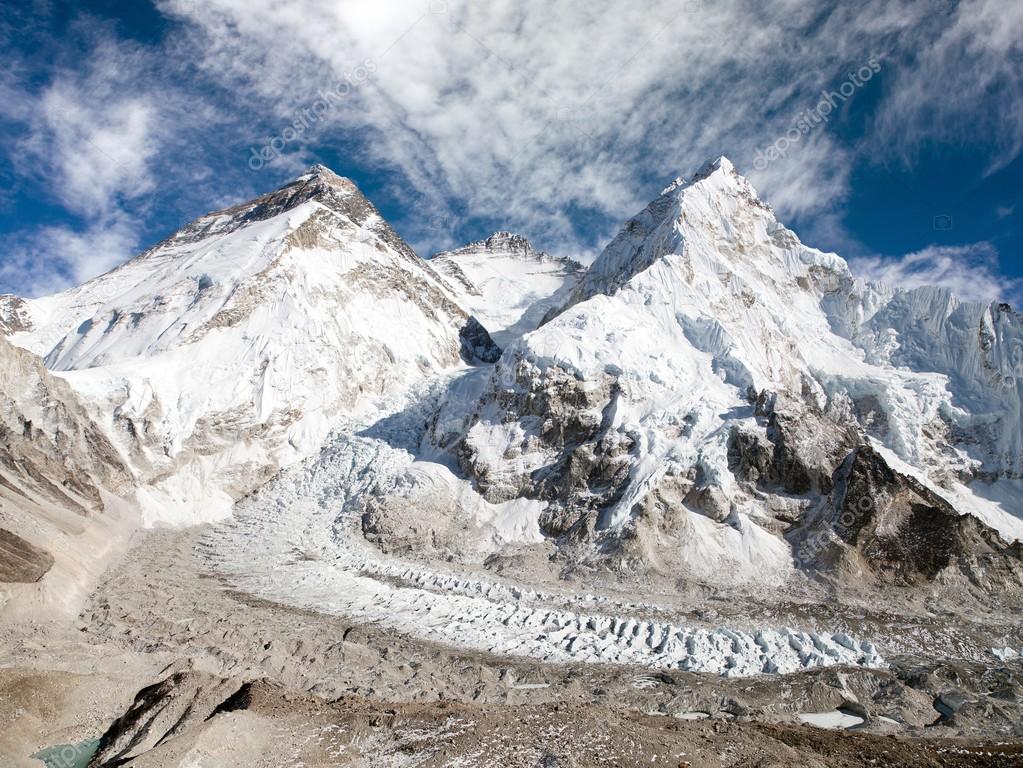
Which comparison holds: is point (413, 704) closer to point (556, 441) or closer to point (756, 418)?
point (556, 441)

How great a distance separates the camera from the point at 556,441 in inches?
1342

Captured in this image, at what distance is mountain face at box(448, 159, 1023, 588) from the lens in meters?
26.4

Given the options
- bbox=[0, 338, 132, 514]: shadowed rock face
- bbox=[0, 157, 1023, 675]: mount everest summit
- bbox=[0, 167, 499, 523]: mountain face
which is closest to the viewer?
bbox=[0, 157, 1023, 675]: mount everest summit

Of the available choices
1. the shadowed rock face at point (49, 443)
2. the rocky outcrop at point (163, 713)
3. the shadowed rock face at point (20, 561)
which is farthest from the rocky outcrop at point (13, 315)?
the rocky outcrop at point (163, 713)

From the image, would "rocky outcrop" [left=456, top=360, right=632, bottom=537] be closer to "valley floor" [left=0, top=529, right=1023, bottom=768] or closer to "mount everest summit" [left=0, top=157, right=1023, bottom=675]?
"mount everest summit" [left=0, top=157, right=1023, bottom=675]

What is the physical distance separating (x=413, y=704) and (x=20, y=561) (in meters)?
13.6

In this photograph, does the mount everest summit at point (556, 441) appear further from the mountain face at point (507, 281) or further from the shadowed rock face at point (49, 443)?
the mountain face at point (507, 281)

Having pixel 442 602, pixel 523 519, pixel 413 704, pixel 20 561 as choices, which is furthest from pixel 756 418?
pixel 20 561

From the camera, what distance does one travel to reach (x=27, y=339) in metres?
60.5

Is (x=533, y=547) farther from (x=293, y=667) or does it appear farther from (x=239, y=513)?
(x=239, y=513)

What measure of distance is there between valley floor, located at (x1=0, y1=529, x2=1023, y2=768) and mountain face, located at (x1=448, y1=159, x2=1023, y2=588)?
362 inches

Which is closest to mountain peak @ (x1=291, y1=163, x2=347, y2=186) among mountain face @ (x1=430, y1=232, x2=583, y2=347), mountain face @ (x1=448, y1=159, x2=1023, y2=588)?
mountain face @ (x1=430, y1=232, x2=583, y2=347)

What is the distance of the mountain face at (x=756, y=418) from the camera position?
2642 cm

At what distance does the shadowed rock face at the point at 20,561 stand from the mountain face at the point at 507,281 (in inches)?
2238
